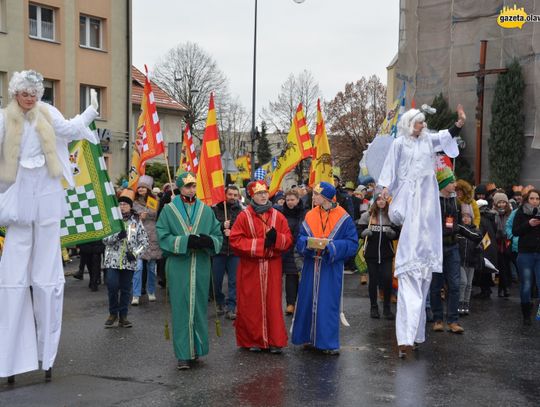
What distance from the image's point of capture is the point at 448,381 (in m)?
6.99

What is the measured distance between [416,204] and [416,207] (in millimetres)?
32

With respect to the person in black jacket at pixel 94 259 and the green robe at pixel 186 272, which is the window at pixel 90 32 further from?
the green robe at pixel 186 272

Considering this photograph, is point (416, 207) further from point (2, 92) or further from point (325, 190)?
point (2, 92)

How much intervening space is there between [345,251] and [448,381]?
1.91 m

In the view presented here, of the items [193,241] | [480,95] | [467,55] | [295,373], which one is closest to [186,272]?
[193,241]

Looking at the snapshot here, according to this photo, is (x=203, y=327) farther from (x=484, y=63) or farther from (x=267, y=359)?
(x=484, y=63)

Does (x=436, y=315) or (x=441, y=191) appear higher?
(x=441, y=191)

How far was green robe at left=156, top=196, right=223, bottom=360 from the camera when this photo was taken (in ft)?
24.5

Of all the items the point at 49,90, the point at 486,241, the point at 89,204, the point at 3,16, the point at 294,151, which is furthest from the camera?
the point at 49,90

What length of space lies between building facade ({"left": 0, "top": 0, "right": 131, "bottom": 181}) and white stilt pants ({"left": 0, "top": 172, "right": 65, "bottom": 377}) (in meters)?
22.6

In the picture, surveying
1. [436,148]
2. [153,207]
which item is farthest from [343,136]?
[436,148]

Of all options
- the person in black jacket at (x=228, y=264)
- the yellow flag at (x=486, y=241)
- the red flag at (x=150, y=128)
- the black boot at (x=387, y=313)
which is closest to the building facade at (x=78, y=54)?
the red flag at (x=150, y=128)

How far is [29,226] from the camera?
265 inches

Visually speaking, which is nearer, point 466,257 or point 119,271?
point 119,271
